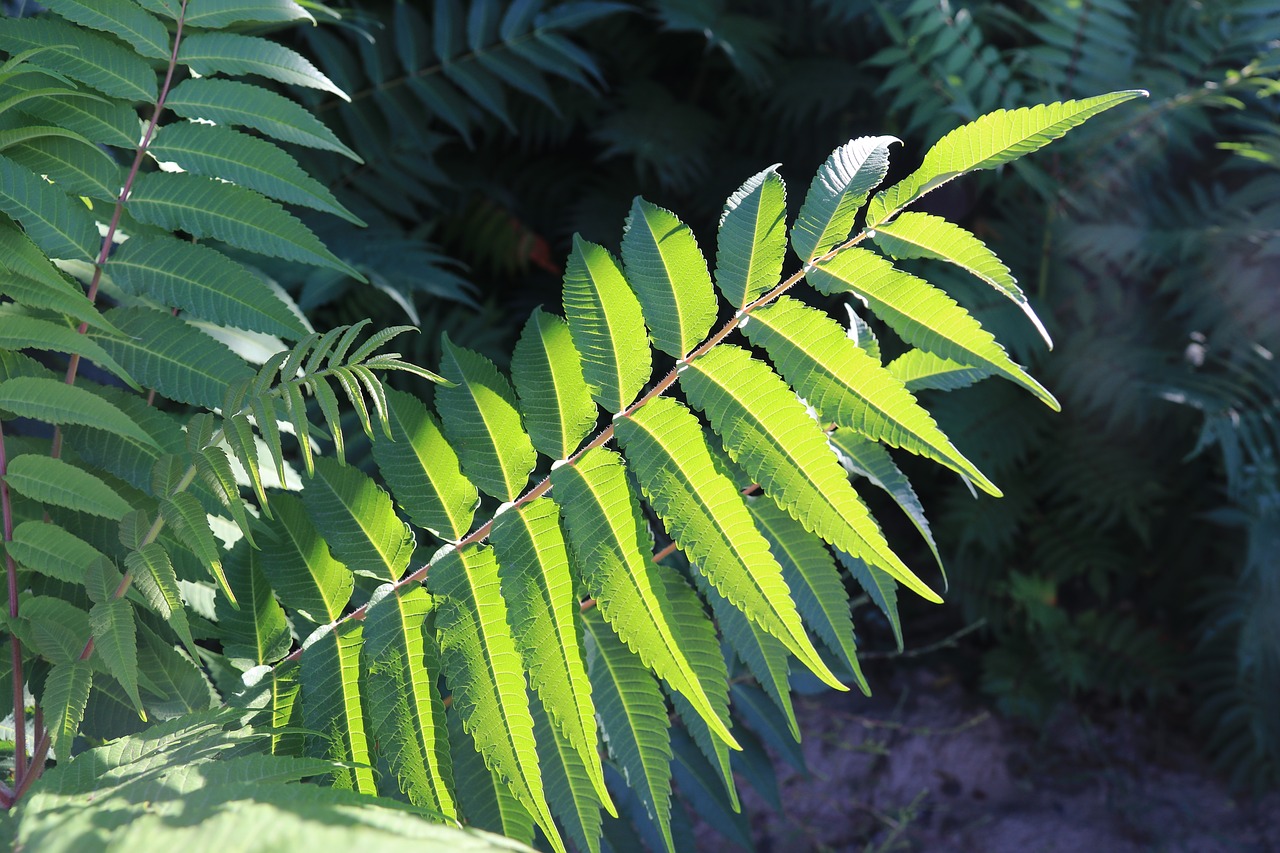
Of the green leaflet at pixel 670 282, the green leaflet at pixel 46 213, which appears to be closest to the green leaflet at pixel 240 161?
the green leaflet at pixel 46 213

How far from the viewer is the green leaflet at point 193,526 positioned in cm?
80

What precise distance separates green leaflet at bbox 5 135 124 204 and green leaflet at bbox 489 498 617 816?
1.96ft

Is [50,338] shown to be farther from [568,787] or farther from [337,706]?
[568,787]

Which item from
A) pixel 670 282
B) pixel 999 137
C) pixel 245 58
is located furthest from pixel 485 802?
pixel 245 58

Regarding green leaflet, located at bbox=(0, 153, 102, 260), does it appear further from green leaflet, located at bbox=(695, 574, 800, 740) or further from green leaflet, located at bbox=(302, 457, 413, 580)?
green leaflet, located at bbox=(695, 574, 800, 740)

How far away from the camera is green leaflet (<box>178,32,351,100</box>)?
3.61 ft

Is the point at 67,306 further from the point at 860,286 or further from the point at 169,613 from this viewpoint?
the point at 860,286

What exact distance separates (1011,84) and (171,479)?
7.86 ft

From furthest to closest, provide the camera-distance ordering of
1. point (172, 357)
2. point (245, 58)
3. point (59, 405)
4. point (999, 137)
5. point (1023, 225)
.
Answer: point (1023, 225) < point (245, 58) < point (172, 357) < point (59, 405) < point (999, 137)

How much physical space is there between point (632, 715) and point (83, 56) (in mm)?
916

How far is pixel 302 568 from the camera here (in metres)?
0.93

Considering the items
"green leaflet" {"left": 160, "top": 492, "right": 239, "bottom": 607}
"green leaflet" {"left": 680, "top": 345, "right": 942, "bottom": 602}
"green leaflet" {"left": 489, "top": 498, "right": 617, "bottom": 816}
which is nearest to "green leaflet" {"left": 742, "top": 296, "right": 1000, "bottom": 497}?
"green leaflet" {"left": 680, "top": 345, "right": 942, "bottom": 602}

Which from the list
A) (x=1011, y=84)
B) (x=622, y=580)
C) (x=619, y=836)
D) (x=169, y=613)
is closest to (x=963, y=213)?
(x=1011, y=84)

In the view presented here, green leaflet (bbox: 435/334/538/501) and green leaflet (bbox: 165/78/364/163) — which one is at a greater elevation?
green leaflet (bbox: 165/78/364/163)
